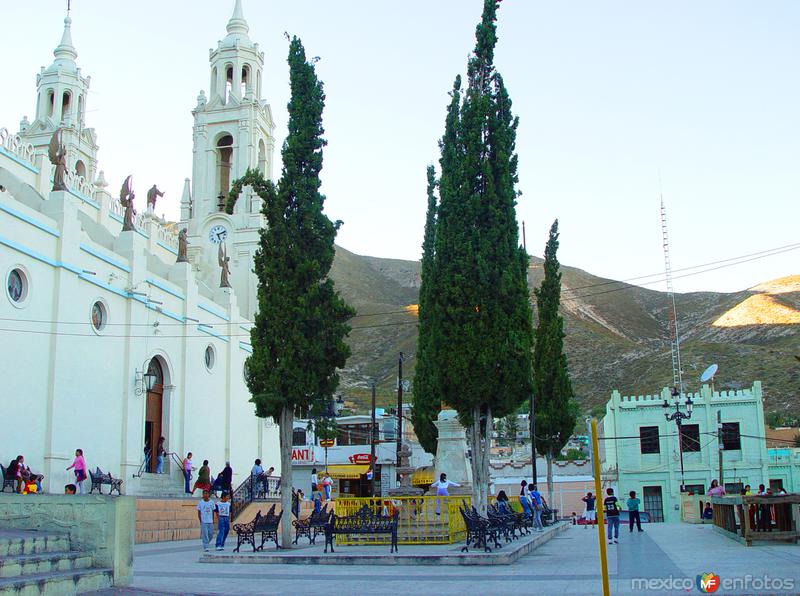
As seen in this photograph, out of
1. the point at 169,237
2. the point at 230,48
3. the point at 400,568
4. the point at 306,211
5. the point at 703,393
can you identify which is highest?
the point at 230,48

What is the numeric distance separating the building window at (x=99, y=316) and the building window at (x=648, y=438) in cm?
2908

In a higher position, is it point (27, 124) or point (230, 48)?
point (230, 48)

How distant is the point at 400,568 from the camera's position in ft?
47.8

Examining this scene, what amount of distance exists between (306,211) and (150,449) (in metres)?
16.1

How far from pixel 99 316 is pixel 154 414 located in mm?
5519

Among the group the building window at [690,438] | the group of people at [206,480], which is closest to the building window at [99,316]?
the group of people at [206,480]

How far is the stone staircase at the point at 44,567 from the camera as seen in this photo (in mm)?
8492

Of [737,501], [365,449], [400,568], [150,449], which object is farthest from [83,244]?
[365,449]

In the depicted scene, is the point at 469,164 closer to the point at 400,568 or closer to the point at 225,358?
the point at 400,568

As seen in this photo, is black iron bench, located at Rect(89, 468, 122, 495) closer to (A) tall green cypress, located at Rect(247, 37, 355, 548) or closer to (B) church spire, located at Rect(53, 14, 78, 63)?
(A) tall green cypress, located at Rect(247, 37, 355, 548)

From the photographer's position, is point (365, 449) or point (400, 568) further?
point (365, 449)

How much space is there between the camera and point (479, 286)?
17.6 metres

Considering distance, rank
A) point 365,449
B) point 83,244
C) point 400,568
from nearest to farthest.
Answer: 1. point 400,568
2. point 83,244
3. point 365,449

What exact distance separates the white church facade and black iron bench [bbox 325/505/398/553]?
10.8 meters
